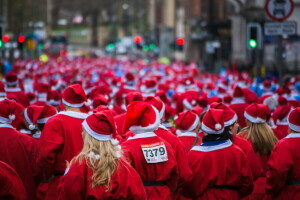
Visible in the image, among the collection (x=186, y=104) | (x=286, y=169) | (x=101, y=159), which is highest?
(x=101, y=159)

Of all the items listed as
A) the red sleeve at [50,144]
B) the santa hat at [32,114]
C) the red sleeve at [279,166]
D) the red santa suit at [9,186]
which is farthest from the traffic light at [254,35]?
the red santa suit at [9,186]

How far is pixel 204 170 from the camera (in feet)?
27.8

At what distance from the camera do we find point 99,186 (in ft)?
22.2

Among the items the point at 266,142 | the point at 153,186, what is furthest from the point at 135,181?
the point at 266,142

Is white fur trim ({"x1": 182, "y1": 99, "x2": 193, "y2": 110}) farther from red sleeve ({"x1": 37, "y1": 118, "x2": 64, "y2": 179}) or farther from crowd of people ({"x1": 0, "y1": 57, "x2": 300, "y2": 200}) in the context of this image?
red sleeve ({"x1": 37, "y1": 118, "x2": 64, "y2": 179})

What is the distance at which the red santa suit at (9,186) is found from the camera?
6559mm

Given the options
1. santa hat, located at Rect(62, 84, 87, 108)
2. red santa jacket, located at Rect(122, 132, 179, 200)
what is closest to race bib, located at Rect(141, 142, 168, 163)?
red santa jacket, located at Rect(122, 132, 179, 200)

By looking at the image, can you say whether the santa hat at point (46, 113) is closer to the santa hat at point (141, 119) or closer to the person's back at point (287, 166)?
the santa hat at point (141, 119)

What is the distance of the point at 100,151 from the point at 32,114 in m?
3.60

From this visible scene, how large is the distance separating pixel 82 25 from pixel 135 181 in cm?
15346

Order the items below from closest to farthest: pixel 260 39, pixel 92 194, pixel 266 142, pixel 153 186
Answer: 1. pixel 92 194
2. pixel 153 186
3. pixel 266 142
4. pixel 260 39

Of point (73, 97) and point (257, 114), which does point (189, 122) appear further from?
point (73, 97)

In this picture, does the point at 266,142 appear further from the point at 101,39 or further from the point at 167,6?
the point at 101,39

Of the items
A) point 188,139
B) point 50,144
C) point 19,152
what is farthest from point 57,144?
point 188,139
